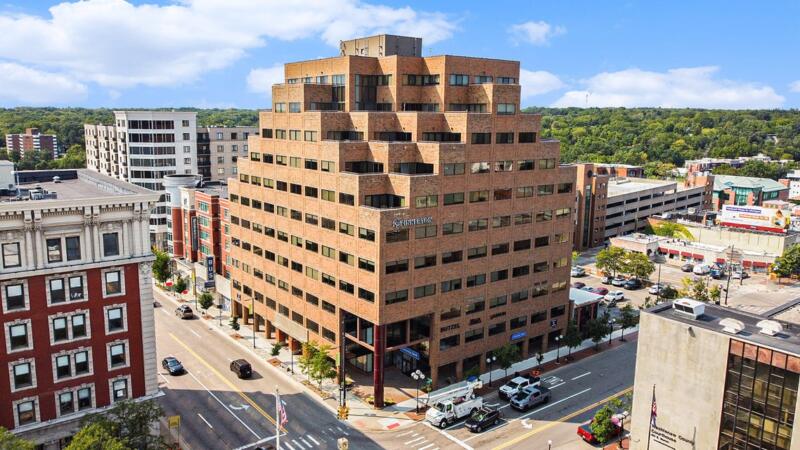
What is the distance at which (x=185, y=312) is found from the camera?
313ft

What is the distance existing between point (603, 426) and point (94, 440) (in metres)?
42.0

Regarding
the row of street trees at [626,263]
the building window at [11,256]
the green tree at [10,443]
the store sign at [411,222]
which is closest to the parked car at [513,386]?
the store sign at [411,222]

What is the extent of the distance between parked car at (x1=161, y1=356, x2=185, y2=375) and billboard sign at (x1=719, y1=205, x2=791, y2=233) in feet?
441

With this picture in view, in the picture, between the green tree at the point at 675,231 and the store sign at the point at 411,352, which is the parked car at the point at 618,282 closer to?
the green tree at the point at 675,231

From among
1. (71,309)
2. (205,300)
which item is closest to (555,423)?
(71,309)

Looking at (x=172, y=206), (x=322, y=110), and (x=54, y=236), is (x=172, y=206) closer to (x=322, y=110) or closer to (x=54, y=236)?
(x=322, y=110)

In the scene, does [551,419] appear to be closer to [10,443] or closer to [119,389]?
[119,389]

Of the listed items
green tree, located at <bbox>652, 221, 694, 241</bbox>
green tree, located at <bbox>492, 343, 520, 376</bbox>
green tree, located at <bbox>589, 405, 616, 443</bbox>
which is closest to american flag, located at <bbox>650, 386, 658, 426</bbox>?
green tree, located at <bbox>589, 405, 616, 443</bbox>

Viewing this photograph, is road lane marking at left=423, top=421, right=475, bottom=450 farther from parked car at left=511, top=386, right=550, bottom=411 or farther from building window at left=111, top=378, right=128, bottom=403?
building window at left=111, top=378, right=128, bottom=403

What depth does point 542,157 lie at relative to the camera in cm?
7638

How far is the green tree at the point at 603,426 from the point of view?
55688 mm

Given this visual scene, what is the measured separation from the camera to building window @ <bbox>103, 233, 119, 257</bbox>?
5268cm

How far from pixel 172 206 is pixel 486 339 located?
71197mm

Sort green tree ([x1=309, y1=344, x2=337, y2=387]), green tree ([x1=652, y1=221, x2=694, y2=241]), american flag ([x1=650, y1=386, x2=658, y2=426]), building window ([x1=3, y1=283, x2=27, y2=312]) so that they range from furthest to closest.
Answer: green tree ([x1=652, y1=221, x2=694, y2=241]) → green tree ([x1=309, y1=344, x2=337, y2=387]) → building window ([x1=3, y1=283, x2=27, y2=312]) → american flag ([x1=650, y1=386, x2=658, y2=426])
